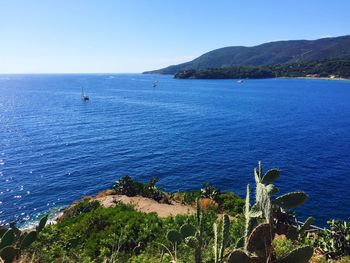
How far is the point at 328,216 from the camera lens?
37.2 metres

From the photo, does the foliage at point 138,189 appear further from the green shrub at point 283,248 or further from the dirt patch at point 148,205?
Result: the green shrub at point 283,248

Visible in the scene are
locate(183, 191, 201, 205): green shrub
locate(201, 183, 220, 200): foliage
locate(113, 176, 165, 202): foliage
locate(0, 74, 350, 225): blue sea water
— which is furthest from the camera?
locate(0, 74, 350, 225): blue sea water

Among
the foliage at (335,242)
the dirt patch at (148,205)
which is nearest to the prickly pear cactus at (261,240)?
the foliage at (335,242)

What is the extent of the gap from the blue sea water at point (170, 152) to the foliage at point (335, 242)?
1758 centimetres

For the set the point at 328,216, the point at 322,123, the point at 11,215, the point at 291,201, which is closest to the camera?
the point at 291,201

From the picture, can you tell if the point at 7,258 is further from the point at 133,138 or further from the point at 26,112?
the point at 26,112

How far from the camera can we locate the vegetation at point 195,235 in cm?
680

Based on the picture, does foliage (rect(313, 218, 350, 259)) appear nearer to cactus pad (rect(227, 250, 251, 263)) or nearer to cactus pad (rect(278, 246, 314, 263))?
cactus pad (rect(278, 246, 314, 263))

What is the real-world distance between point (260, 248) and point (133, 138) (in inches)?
2709

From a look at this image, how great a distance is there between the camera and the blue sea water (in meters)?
45.7

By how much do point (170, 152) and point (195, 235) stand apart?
5423 centimetres

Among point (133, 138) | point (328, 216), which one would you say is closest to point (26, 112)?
point (133, 138)

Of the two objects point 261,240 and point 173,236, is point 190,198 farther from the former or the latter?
point 261,240

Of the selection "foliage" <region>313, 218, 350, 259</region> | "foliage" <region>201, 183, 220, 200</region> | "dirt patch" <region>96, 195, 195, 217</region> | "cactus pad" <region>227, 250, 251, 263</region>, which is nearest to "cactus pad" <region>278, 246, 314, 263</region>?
"cactus pad" <region>227, 250, 251, 263</region>
